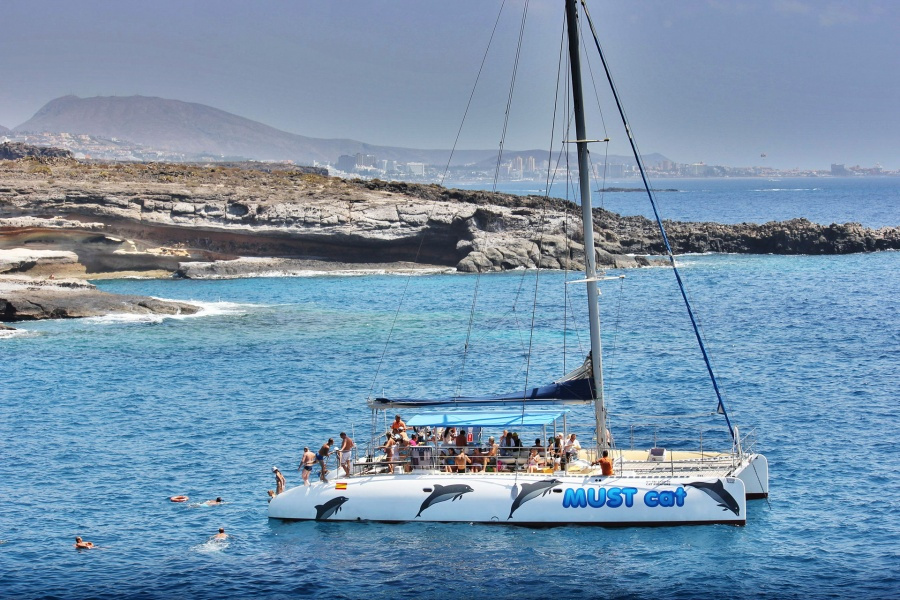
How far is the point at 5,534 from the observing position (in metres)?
22.8

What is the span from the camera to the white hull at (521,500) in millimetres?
21922

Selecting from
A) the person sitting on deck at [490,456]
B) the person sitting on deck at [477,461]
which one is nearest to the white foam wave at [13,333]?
the person sitting on deck at [477,461]

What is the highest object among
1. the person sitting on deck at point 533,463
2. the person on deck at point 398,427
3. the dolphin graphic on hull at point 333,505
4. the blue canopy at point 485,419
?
the blue canopy at point 485,419

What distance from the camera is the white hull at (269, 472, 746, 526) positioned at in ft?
71.9

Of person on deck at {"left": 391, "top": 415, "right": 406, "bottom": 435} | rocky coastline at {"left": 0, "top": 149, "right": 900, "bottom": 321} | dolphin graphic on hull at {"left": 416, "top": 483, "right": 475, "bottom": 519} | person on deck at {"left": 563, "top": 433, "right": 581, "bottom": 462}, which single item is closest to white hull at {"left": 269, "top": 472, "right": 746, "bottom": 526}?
dolphin graphic on hull at {"left": 416, "top": 483, "right": 475, "bottom": 519}

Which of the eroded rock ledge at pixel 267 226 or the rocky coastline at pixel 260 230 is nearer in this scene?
the rocky coastline at pixel 260 230

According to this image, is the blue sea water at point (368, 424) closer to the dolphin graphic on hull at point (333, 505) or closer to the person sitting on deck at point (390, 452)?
the dolphin graphic on hull at point (333, 505)

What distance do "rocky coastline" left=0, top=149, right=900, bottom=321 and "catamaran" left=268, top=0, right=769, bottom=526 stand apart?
4948 centimetres

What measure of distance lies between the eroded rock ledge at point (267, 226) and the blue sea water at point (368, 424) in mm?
12869

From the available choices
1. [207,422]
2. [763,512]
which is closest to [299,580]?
[763,512]

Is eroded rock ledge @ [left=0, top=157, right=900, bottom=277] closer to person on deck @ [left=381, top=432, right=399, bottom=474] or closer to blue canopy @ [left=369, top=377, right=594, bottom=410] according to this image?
blue canopy @ [left=369, top=377, right=594, bottom=410]

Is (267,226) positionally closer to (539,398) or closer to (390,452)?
(390,452)

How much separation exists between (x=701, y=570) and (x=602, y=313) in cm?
3704

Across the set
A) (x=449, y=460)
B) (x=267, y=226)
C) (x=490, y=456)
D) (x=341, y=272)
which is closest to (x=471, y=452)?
(x=449, y=460)
